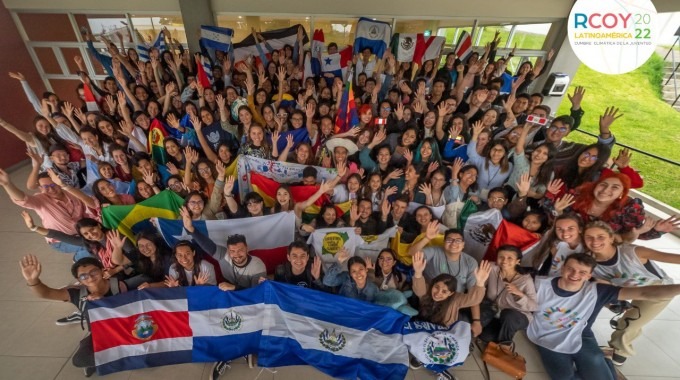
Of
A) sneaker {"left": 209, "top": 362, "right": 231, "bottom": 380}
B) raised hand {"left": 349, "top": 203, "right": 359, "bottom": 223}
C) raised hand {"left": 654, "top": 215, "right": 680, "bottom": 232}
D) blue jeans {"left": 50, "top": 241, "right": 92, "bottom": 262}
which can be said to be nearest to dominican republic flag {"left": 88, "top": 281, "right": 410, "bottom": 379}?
sneaker {"left": 209, "top": 362, "right": 231, "bottom": 380}

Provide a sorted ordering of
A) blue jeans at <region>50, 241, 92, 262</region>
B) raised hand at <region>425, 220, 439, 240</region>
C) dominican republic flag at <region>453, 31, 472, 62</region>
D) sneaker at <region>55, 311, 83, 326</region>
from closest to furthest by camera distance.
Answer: raised hand at <region>425, 220, 439, 240</region>
sneaker at <region>55, 311, 83, 326</region>
blue jeans at <region>50, 241, 92, 262</region>
dominican republic flag at <region>453, 31, 472, 62</region>

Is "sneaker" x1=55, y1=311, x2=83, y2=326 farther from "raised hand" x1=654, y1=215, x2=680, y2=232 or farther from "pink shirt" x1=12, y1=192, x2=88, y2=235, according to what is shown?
"raised hand" x1=654, y1=215, x2=680, y2=232

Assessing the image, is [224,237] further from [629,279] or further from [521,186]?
[629,279]

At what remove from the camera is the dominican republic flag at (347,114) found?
4.86 m

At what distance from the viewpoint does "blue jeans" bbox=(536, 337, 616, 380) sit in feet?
9.27

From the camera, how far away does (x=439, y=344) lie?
2.78 metres

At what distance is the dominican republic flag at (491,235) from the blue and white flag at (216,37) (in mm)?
6167

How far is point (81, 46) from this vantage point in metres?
7.82

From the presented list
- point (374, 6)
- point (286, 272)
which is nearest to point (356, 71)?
point (374, 6)

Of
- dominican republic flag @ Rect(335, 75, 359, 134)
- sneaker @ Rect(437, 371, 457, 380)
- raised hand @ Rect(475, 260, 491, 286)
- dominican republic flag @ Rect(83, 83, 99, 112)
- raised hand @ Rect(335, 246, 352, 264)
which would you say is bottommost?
sneaker @ Rect(437, 371, 457, 380)

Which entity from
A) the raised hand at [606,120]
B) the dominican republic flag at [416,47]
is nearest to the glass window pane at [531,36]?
the dominican republic flag at [416,47]

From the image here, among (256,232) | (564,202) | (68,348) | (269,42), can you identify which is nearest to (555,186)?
(564,202)

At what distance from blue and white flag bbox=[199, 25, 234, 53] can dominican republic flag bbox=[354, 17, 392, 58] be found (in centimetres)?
283

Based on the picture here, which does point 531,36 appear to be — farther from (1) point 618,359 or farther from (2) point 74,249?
(2) point 74,249
